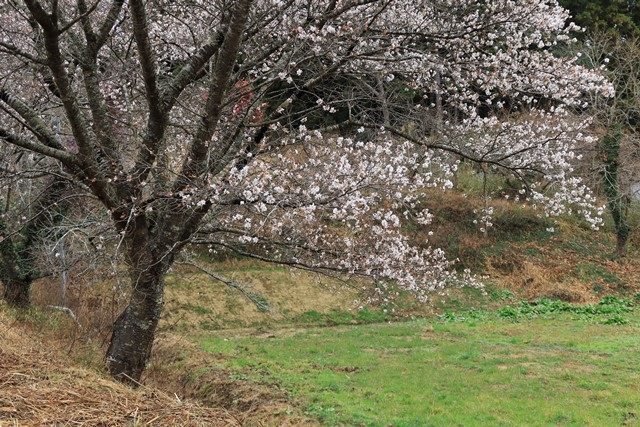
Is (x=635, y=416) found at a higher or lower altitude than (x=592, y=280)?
lower

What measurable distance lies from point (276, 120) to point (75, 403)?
13.0 ft

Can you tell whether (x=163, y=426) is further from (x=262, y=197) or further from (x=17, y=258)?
(x=17, y=258)

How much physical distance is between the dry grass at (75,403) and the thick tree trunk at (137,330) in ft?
8.14

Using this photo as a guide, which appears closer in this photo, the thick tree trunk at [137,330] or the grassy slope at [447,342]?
the thick tree trunk at [137,330]


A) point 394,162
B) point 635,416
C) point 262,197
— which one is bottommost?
point 635,416

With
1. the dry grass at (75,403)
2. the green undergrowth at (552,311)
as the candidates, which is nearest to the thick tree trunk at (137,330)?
the dry grass at (75,403)

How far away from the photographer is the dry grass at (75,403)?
340 centimetres

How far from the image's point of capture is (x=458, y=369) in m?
10.8

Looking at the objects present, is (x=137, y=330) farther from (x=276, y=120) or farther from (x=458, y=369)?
(x=458, y=369)

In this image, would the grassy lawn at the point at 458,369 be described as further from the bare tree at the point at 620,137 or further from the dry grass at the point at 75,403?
the bare tree at the point at 620,137

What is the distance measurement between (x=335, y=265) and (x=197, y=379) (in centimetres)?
402

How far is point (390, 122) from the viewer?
8625 mm

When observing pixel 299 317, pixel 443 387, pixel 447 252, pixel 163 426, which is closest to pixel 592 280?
pixel 447 252

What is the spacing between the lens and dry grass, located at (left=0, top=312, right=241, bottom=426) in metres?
3.40
